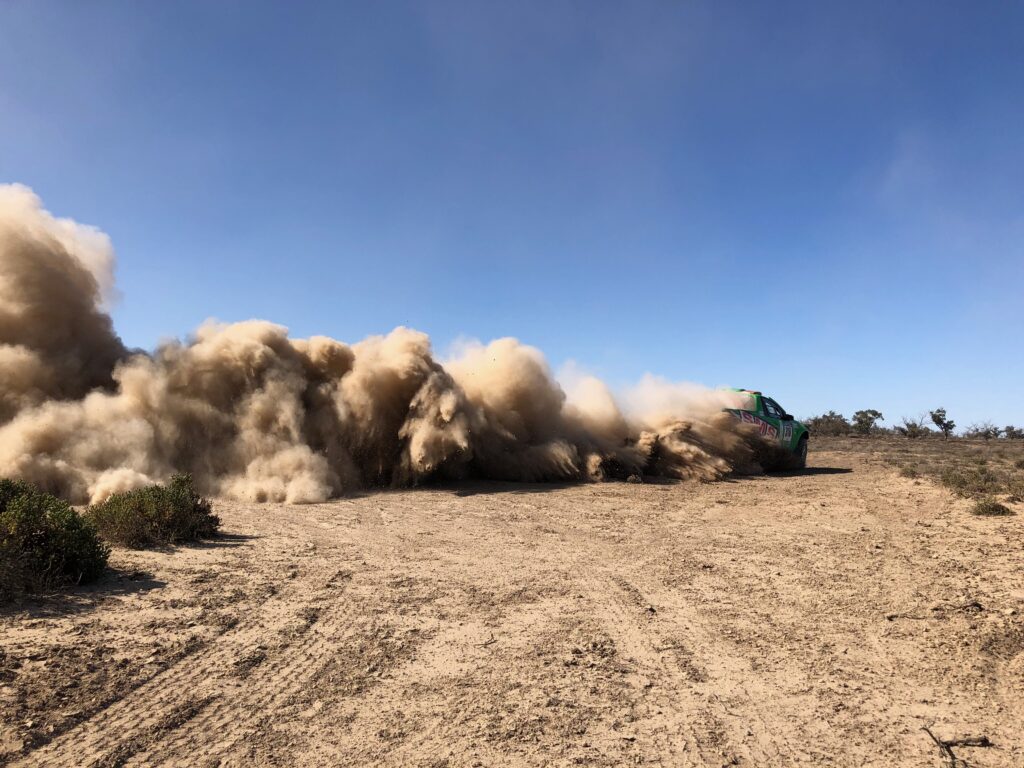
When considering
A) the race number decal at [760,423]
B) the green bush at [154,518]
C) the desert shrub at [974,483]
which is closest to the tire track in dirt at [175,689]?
the green bush at [154,518]

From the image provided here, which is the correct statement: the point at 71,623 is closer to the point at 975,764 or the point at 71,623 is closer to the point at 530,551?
the point at 530,551

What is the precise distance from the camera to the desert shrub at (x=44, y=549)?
561 centimetres

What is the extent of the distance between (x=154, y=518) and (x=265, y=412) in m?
6.79

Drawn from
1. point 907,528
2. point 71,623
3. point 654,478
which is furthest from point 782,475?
point 71,623

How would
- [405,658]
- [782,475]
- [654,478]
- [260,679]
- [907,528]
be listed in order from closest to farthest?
[260,679]
[405,658]
[907,528]
[654,478]
[782,475]

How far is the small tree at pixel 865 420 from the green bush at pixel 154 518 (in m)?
44.7

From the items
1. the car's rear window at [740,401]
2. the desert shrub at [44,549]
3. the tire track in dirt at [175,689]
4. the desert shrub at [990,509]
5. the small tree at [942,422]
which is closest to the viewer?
the tire track in dirt at [175,689]

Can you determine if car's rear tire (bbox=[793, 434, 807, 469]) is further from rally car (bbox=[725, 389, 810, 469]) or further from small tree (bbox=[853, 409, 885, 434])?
small tree (bbox=[853, 409, 885, 434])

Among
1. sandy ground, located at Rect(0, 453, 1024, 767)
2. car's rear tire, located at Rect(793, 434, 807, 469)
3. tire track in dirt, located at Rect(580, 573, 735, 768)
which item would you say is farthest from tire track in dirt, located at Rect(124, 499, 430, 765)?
car's rear tire, located at Rect(793, 434, 807, 469)

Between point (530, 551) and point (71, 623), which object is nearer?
point (71, 623)

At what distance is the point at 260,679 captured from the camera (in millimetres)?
4297

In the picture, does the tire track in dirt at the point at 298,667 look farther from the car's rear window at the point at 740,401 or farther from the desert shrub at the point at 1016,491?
the car's rear window at the point at 740,401

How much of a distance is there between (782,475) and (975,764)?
16.7 metres

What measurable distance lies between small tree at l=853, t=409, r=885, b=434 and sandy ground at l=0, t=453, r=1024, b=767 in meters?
38.6
